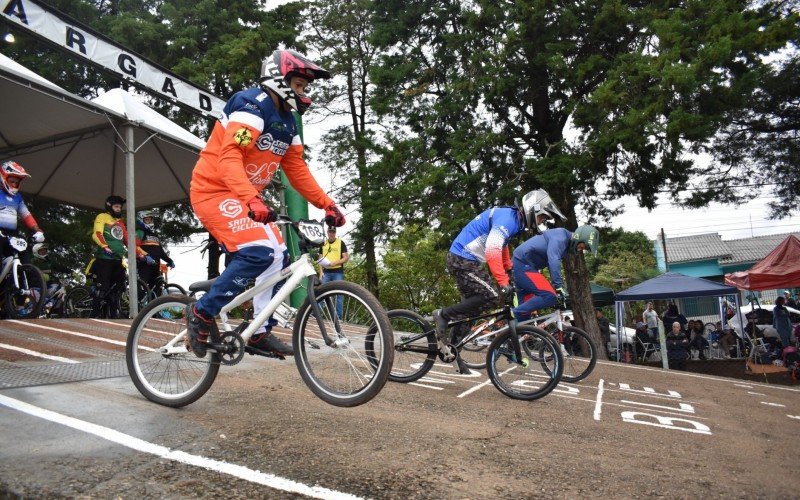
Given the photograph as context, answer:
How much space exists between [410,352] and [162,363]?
8.16ft

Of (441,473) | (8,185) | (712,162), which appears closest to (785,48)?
(712,162)

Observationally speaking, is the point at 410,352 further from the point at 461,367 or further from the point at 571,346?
the point at 571,346

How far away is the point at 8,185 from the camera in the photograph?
758cm

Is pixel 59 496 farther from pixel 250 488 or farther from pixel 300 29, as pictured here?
pixel 300 29

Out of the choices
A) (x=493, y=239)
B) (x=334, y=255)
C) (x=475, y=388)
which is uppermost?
(x=334, y=255)

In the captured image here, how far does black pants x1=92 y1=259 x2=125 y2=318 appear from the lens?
397 inches

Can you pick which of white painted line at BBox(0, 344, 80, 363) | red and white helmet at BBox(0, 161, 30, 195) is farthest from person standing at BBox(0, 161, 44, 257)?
white painted line at BBox(0, 344, 80, 363)

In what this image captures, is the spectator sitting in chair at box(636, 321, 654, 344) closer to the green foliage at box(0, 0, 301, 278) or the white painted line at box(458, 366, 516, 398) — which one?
the white painted line at box(458, 366, 516, 398)

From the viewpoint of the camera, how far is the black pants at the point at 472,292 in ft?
19.4

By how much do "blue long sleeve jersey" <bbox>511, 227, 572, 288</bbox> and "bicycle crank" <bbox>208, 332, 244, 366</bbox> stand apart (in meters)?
4.38

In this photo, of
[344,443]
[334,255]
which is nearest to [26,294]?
[334,255]

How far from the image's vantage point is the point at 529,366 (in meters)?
5.55

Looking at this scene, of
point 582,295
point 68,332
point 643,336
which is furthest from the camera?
point 643,336

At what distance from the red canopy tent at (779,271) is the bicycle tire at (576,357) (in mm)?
9884
